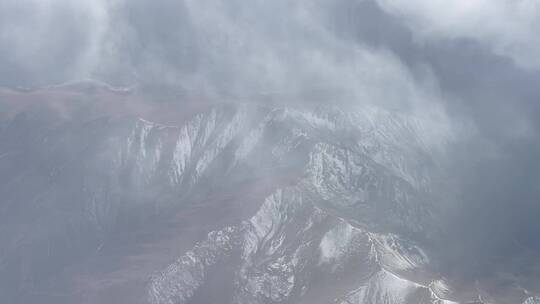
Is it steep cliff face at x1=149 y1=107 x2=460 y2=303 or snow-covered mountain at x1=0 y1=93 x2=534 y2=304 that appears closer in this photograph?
steep cliff face at x1=149 y1=107 x2=460 y2=303

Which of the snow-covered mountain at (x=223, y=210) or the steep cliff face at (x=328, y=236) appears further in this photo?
the snow-covered mountain at (x=223, y=210)

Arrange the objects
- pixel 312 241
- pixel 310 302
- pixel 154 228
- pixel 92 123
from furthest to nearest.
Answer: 1. pixel 92 123
2. pixel 154 228
3. pixel 312 241
4. pixel 310 302

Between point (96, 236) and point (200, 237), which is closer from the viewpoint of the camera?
point (200, 237)

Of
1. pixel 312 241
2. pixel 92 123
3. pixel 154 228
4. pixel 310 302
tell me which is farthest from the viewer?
pixel 92 123

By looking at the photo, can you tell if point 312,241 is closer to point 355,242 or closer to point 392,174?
point 355,242

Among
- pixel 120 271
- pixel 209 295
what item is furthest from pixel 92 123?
pixel 209 295

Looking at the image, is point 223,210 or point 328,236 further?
point 223,210

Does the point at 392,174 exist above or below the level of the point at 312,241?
above

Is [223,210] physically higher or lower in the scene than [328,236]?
higher
